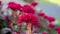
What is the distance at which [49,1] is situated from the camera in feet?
5.78

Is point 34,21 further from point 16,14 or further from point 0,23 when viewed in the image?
point 0,23

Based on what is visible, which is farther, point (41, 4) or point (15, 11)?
point (41, 4)

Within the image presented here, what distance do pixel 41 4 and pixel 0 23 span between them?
504mm

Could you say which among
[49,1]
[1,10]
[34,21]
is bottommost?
[34,21]

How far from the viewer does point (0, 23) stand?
58.8 inches

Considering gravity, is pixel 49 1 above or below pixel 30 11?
above

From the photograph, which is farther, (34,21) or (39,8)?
(39,8)

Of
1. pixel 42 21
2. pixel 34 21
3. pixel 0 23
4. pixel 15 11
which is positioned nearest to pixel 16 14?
pixel 15 11

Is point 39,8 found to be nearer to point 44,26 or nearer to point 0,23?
point 44,26

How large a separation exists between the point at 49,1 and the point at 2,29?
567 mm

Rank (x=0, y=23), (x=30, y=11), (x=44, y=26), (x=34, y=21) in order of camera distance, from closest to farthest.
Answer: (x=34, y=21) → (x=30, y=11) → (x=0, y=23) → (x=44, y=26)

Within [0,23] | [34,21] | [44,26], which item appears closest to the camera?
[34,21]

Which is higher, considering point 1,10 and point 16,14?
point 1,10

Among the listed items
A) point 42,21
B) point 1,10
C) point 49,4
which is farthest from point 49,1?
point 1,10
